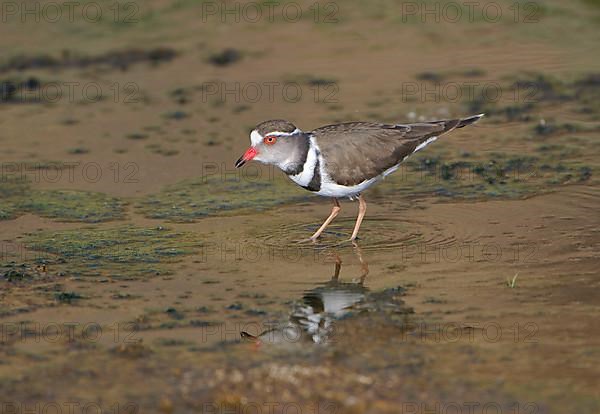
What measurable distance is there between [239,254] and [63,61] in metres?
7.07

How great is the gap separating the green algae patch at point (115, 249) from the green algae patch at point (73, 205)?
0.41 metres

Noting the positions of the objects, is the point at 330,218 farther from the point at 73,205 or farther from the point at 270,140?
the point at 73,205

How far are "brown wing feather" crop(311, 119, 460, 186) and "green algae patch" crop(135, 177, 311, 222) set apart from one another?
1102mm

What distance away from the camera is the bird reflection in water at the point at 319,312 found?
7.22m

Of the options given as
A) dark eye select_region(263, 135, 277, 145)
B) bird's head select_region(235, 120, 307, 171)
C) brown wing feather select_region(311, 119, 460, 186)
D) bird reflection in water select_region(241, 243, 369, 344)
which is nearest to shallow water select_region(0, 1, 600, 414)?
bird reflection in water select_region(241, 243, 369, 344)

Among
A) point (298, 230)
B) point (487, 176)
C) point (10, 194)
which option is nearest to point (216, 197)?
point (298, 230)

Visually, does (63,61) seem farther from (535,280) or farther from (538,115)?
(535,280)

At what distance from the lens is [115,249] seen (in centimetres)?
909

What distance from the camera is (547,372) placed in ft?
21.5

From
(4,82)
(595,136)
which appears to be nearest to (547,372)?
(595,136)

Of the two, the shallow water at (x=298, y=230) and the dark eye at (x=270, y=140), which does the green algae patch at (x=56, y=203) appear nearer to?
the shallow water at (x=298, y=230)

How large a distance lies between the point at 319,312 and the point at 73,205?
3584mm

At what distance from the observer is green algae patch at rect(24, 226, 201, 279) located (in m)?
8.62

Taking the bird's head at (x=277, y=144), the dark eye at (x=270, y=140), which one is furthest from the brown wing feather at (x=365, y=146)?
the dark eye at (x=270, y=140)
